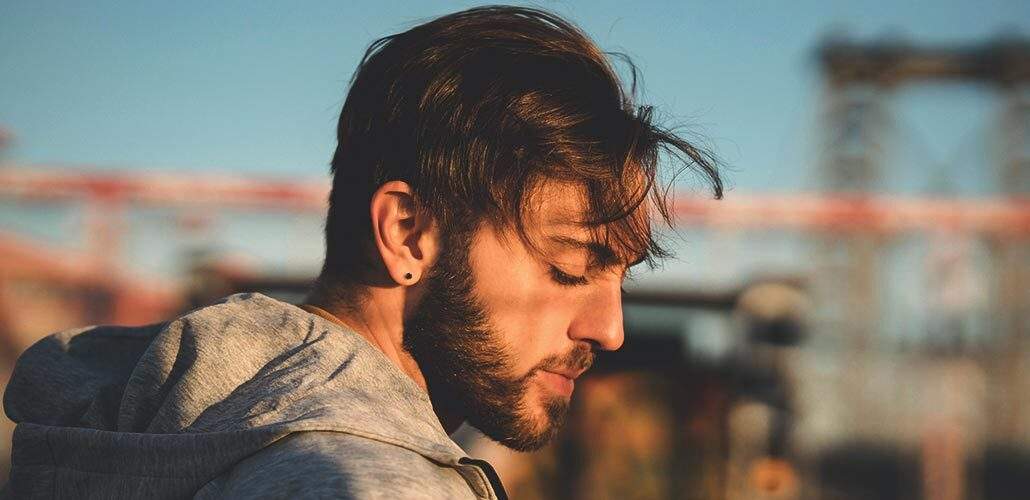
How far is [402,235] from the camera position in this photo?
1.39 metres

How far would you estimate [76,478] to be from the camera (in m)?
1.01

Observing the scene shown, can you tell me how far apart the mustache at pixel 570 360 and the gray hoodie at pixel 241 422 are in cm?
41

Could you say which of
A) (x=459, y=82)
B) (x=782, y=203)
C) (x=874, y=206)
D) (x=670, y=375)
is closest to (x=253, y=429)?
(x=459, y=82)

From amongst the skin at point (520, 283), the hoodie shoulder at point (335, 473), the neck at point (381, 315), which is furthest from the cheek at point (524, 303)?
the hoodie shoulder at point (335, 473)

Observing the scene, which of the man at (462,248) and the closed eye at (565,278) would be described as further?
the closed eye at (565,278)

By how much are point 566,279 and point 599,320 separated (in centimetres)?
8

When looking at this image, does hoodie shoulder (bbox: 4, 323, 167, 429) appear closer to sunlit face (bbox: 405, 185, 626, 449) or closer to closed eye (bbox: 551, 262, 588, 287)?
sunlit face (bbox: 405, 185, 626, 449)

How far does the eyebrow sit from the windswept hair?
0.01 metres

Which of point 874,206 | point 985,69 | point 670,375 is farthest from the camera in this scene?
point 985,69

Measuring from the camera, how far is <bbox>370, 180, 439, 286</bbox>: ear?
4.54 ft

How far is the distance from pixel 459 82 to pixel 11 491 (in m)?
0.75

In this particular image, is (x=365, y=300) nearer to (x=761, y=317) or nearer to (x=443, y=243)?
(x=443, y=243)

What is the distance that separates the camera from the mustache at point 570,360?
1450 mm

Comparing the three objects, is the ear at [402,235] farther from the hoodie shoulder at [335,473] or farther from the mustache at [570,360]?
the hoodie shoulder at [335,473]
